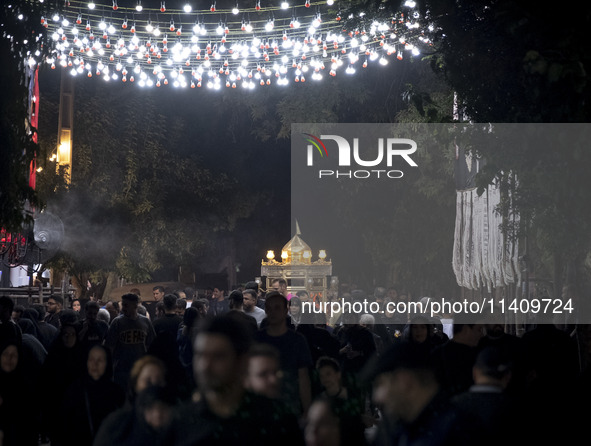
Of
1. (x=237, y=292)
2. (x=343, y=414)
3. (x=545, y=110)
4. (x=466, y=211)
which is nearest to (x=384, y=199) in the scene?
(x=466, y=211)

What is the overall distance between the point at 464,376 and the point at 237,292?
12.5ft

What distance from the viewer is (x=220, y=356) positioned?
343 centimetres

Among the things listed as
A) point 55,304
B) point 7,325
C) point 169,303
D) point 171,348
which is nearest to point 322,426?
point 171,348

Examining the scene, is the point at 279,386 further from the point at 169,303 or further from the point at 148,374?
the point at 169,303

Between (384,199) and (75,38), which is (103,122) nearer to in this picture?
(384,199)

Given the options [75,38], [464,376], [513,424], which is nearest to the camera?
[513,424]

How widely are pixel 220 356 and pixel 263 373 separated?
22cm

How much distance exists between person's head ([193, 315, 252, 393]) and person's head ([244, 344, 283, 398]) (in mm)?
38

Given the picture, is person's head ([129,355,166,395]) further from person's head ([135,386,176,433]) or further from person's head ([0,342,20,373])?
person's head ([0,342,20,373])

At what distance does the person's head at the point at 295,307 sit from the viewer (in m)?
13.6

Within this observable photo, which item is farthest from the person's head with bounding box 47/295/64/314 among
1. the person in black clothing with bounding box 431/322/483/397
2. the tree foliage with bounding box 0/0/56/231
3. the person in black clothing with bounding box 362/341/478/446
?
the person in black clothing with bounding box 362/341/478/446

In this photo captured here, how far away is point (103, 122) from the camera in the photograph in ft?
106

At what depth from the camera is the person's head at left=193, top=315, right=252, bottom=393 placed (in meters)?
3.39

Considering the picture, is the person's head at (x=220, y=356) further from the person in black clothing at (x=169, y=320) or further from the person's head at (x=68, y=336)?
the person in black clothing at (x=169, y=320)
